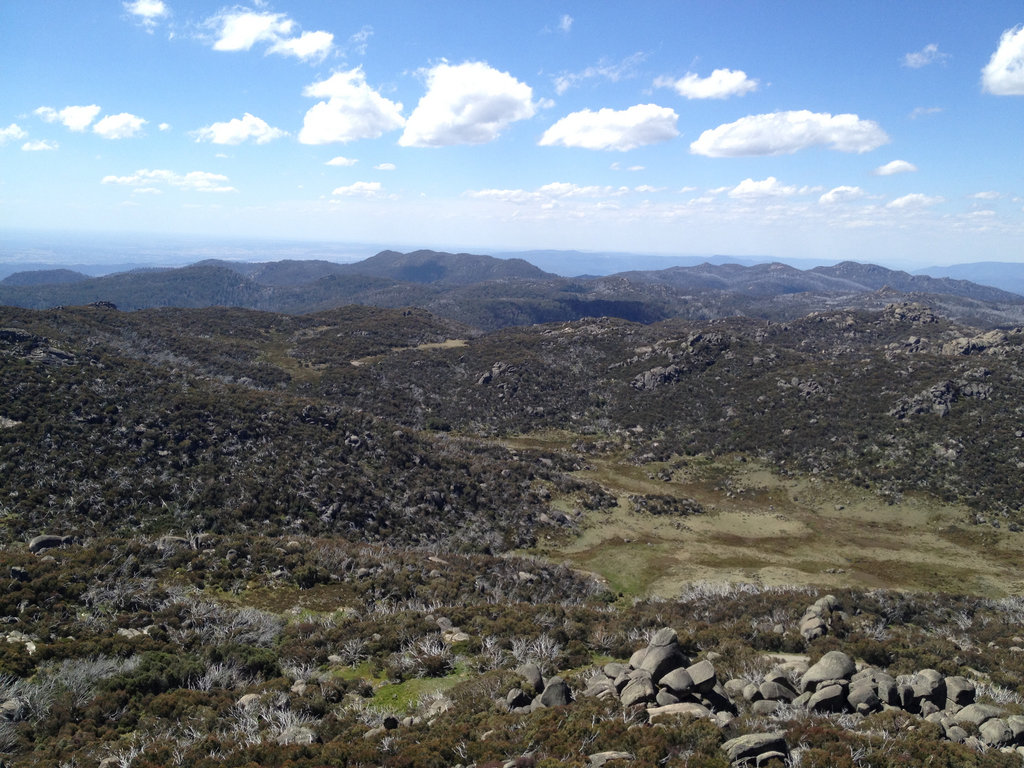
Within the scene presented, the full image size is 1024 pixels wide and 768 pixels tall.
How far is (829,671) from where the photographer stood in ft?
46.1

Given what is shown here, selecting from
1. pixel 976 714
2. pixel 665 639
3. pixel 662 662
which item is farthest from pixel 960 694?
pixel 662 662

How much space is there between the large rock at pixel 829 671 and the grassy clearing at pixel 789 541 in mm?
19462

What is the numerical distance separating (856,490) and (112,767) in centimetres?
6337

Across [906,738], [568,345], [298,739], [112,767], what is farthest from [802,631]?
[568,345]

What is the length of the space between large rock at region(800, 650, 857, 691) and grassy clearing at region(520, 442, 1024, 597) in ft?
63.9

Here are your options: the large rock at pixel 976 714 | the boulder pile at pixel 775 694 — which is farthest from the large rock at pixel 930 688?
the large rock at pixel 976 714

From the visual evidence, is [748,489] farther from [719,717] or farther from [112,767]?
[112,767]

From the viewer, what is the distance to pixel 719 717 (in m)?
11.9

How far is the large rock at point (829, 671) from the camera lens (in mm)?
13883

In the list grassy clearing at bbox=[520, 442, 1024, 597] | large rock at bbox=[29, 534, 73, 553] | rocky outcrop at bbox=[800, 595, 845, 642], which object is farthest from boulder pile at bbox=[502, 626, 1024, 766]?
large rock at bbox=[29, 534, 73, 553]

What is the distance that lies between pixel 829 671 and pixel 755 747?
5682mm

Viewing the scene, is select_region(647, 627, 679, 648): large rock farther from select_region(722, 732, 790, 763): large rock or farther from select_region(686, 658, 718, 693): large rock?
select_region(722, 732, 790, 763): large rock

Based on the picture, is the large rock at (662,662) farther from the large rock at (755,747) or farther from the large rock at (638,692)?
the large rock at (755,747)

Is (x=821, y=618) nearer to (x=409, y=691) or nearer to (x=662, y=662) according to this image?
(x=662, y=662)
